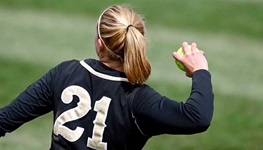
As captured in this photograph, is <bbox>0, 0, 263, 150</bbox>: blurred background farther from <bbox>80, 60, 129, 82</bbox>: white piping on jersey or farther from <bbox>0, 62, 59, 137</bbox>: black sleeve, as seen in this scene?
<bbox>80, 60, 129, 82</bbox>: white piping on jersey

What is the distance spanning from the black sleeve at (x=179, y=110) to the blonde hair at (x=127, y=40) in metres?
0.12

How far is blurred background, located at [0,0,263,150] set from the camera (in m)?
7.26

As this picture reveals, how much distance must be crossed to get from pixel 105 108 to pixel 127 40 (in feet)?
1.22

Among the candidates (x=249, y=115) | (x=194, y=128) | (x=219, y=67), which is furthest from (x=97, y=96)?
(x=219, y=67)

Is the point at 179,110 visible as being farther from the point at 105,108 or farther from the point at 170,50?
the point at 170,50

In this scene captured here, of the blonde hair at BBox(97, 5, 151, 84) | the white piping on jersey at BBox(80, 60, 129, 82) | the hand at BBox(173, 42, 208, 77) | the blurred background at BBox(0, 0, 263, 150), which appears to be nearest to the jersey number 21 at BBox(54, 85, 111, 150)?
the white piping on jersey at BBox(80, 60, 129, 82)

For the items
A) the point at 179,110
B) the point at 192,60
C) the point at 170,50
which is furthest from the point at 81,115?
the point at 170,50

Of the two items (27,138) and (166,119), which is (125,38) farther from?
(27,138)

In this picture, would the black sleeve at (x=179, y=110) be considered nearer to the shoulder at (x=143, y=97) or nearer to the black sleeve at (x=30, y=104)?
the shoulder at (x=143, y=97)

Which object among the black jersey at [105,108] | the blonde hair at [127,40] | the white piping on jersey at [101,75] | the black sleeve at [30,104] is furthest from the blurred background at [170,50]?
the blonde hair at [127,40]

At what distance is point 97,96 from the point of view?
383 centimetres

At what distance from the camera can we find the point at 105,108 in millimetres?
3814

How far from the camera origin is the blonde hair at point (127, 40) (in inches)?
148

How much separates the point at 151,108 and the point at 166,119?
0.31 ft
